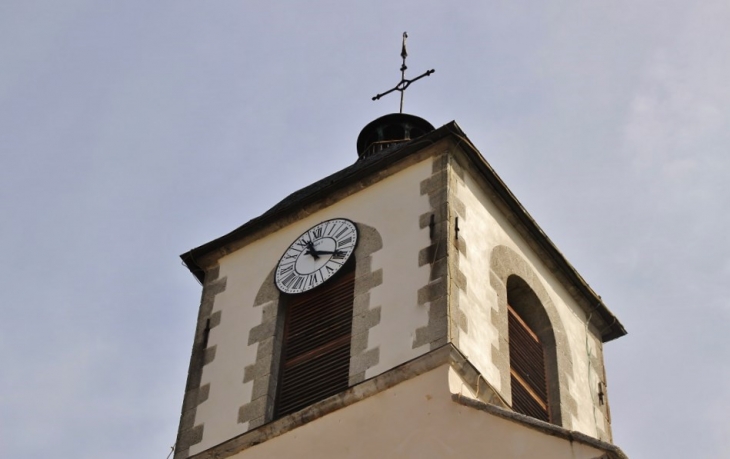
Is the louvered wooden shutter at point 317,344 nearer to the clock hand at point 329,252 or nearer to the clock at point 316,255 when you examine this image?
the clock at point 316,255

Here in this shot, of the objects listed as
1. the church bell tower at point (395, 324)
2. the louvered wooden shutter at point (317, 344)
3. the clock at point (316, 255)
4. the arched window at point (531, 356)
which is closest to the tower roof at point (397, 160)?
the church bell tower at point (395, 324)

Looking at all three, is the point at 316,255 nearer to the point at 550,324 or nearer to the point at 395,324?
the point at 395,324

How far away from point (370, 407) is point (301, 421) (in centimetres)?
74

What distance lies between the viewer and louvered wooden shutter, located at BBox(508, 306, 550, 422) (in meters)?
15.3

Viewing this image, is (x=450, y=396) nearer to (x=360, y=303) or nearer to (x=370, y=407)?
(x=370, y=407)

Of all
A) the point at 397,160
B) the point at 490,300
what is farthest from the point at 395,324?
the point at 397,160

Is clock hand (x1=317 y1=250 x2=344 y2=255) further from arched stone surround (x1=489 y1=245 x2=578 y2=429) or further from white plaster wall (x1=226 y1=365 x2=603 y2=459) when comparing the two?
white plaster wall (x1=226 y1=365 x2=603 y2=459)

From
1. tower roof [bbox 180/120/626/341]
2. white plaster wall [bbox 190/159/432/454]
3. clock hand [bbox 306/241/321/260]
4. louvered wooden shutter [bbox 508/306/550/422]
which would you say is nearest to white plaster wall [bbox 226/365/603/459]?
white plaster wall [bbox 190/159/432/454]

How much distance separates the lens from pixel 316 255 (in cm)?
1647

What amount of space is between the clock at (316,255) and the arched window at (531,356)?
5.66ft

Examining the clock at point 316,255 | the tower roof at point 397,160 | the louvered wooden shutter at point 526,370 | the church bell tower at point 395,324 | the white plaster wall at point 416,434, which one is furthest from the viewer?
the tower roof at point 397,160

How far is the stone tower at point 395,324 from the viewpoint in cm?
1387

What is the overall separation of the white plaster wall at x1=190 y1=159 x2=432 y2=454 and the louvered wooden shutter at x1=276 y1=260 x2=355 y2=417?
352mm

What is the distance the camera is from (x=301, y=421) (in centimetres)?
1437
